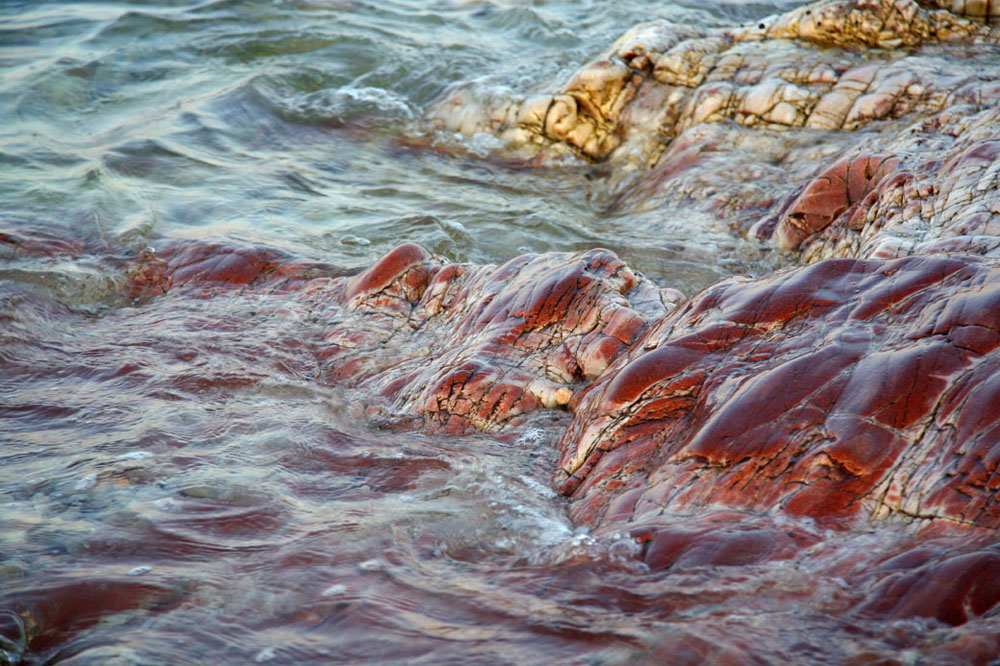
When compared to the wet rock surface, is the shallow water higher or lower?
lower

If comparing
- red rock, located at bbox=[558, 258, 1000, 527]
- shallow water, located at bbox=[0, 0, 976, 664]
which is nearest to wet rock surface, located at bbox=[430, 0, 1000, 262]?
shallow water, located at bbox=[0, 0, 976, 664]

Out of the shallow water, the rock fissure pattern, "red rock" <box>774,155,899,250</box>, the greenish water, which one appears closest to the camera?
the shallow water

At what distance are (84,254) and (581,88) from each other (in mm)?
5159

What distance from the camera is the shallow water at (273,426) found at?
95.3 inches

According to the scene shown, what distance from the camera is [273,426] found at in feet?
12.9

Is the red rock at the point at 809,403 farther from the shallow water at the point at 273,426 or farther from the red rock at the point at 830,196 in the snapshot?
the red rock at the point at 830,196

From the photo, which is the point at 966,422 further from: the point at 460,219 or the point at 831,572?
the point at 460,219

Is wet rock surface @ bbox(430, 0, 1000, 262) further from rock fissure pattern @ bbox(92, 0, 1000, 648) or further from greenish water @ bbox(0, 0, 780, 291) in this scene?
greenish water @ bbox(0, 0, 780, 291)

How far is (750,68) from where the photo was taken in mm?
7980

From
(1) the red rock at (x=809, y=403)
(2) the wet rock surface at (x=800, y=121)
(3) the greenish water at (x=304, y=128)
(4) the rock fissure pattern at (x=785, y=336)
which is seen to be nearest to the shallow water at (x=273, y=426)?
(3) the greenish water at (x=304, y=128)

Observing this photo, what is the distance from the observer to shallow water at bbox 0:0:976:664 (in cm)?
242

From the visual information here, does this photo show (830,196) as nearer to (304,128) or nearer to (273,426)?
(273,426)

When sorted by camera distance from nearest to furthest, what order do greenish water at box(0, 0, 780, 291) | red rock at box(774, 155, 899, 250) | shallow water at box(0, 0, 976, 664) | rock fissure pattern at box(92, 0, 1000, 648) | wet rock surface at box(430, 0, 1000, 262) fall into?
1. shallow water at box(0, 0, 976, 664)
2. rock fissure pattern at box(92, 0, 1000, 648)
3. wet rock surface at box(430, 0, 1000, 262)
4. red rock at box(774, 155, 899, 250)
5. greenish water at box(0, 0, 780, 291)

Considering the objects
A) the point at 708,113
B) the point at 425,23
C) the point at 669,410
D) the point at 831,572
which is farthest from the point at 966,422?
the point at 425,23
